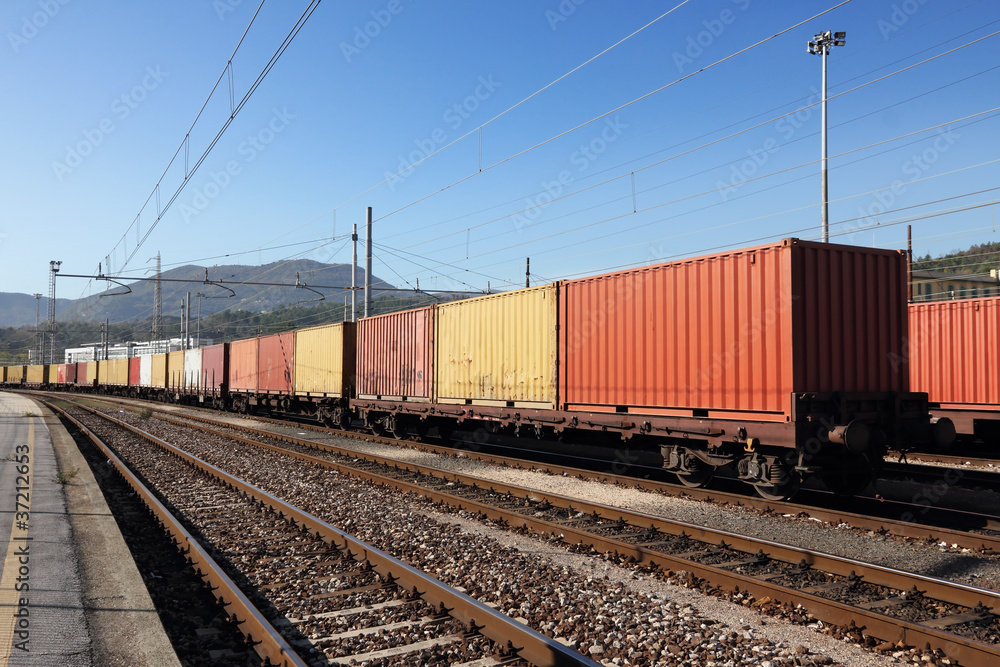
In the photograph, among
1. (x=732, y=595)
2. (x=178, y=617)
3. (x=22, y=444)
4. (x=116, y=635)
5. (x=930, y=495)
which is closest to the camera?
(x=116, y=635)

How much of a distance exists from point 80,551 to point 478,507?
4.62m

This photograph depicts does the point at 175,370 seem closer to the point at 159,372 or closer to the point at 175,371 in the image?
the point at 175,371

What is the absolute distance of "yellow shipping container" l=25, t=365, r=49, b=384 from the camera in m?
77.8

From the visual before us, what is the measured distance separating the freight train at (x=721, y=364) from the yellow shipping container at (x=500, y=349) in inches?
1.6

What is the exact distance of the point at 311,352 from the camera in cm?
2444

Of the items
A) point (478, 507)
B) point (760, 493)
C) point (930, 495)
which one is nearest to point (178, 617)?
point (478, 507)

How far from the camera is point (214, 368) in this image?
35.3m

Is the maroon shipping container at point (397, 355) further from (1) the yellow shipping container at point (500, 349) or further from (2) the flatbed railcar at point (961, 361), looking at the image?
(2) the flatbed railcar at point (961, 361)

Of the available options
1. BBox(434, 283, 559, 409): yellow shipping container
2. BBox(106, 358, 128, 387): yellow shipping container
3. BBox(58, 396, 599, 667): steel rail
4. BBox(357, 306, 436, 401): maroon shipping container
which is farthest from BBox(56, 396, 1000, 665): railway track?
BBox(106, 358, 128, 387): yellow shipping container

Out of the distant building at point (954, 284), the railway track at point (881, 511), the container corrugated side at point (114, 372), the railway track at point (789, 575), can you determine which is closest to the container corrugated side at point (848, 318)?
the railway track at point (881, 511)

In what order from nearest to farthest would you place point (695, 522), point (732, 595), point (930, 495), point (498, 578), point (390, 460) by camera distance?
point (732, 595)
point (498, 578)
point (695, 522)
point (930, 495)
point (390, 460)

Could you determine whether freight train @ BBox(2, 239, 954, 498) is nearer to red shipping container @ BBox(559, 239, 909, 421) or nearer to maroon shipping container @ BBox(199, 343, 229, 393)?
red shipping container @ BBox(559, 239, 909, 421)

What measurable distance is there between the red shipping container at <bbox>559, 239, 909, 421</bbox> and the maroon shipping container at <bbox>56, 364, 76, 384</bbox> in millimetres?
77880

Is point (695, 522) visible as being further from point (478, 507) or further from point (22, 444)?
point (22, 444)
